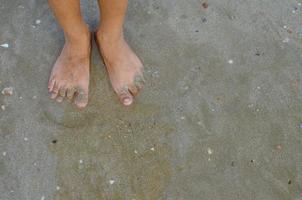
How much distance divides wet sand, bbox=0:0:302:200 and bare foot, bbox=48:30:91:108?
33 millimetres

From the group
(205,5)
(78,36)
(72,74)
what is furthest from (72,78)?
(205,5)

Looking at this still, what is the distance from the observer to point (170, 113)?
5.20ft

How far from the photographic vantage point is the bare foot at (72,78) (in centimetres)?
159

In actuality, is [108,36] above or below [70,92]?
above

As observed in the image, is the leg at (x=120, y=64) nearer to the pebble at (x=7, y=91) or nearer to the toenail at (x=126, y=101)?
the toenail at (x=126, y=101)

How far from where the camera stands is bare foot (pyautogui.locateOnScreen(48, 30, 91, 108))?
1.59m

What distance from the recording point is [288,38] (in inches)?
69.0

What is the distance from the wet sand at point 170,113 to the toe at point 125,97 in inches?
1.0

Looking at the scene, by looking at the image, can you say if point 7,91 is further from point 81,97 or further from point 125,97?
point 125,97

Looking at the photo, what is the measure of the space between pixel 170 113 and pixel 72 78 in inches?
14.8

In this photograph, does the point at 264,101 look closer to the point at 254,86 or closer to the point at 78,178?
the point at 254,86

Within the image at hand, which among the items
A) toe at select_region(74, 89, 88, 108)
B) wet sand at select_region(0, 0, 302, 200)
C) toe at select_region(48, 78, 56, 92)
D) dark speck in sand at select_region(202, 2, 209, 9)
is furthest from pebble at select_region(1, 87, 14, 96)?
dark speck in sand at select_region(202, 2, 209, 9)

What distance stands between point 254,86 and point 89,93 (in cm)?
61

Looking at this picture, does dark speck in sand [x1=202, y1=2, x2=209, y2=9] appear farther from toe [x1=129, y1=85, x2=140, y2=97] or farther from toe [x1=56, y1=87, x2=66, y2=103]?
toe [x1=56, y1=87, x2=66, y2=103]
